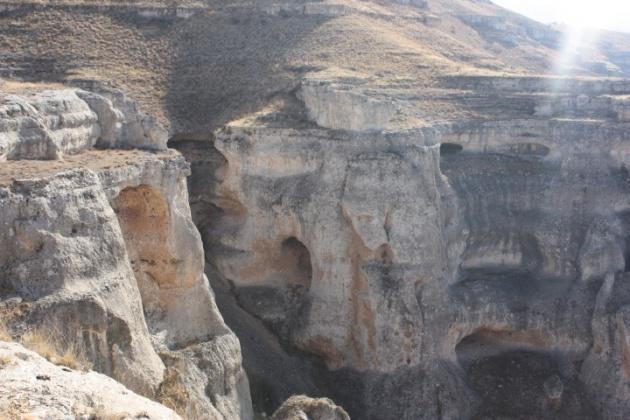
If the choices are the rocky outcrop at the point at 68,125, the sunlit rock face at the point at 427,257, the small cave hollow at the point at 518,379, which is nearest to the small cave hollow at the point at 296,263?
the sunlit rock face at the point at 427,257

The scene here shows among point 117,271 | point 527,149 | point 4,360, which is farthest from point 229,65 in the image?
point 4,360

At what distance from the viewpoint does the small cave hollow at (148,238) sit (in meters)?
19.3

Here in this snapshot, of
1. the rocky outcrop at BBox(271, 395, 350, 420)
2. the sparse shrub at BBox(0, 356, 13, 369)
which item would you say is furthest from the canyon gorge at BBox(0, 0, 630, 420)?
the sparse shrub at BBox(0, 356, 13, 369)

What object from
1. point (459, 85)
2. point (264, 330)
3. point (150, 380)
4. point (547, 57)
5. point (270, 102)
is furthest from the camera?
point (547, 57)

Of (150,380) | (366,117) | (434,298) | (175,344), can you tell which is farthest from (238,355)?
(366,117)

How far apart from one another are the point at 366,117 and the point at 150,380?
51.8 feet

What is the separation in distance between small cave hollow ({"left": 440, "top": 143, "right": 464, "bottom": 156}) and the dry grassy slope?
58.8 inches

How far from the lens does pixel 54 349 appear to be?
1211 cm

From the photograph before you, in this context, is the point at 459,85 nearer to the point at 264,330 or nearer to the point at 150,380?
the point at 264,330

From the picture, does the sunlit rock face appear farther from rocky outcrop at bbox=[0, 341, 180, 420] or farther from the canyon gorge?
rocky outcrop at bbox=[0, 341, 180, 420]

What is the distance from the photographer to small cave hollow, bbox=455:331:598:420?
25.7 meters

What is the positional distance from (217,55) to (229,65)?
1351 mm

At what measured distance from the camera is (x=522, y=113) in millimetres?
32938

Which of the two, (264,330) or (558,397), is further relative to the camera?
(264,330)
